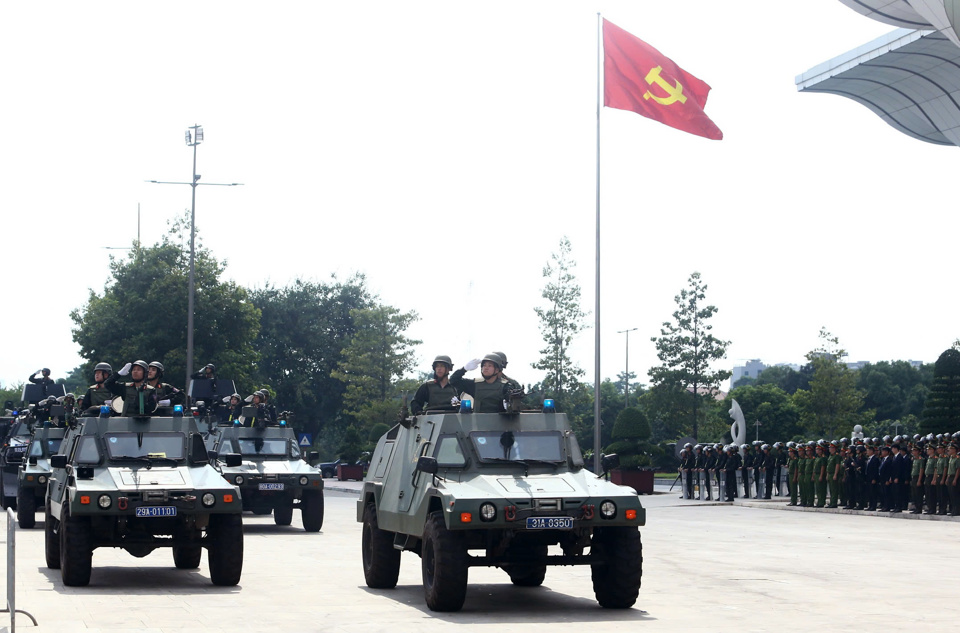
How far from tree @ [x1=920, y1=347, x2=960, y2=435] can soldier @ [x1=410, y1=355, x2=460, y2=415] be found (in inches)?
1338

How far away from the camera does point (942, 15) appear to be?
35.9 m

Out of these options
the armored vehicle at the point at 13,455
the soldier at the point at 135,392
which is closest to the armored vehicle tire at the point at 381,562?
the soldier at the point at 135,392

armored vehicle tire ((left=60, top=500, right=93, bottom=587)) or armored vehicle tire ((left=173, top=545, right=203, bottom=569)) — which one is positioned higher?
armored vehicle tire ((left=60, top=500, right=93, bottom=587))

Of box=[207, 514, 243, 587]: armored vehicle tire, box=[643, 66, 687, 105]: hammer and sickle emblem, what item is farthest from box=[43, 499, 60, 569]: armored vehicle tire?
box=[643, 66, 687, 105]: hammer and sickle emblem

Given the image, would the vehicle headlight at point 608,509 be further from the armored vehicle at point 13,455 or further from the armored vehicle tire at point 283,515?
the armored vehicle at point 13,455

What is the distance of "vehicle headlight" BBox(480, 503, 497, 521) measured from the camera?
39.5ft

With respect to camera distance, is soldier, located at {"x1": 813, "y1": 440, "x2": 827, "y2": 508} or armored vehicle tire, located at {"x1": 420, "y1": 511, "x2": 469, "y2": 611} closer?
armored vehicle tire, located at {"x1": 420, "y1": 511, "x2": 469, "y2": 611}

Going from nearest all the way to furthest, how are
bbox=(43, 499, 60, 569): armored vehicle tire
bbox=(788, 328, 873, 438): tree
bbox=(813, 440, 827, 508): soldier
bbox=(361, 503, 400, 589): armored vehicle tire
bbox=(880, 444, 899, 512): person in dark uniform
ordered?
bbox=(361, 503, 400, 589): armored vehicle tire → bbox=(43, 499, 60, 569): armored vehicle tire → bbox=(880, 444, 899, 512): person in dark uniform → bbox=(813, 440, 827, 508): soldier → bbox=(788, 328, 873, 438): tree

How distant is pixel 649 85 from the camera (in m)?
29.4

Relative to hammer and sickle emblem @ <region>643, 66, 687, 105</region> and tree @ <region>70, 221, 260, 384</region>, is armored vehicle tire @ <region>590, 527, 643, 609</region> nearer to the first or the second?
hammer and sickle emblem @ <region>643, 66, 687, 105</region>

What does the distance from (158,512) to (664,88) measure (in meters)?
18.0

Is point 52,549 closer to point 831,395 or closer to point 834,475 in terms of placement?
point 834,475

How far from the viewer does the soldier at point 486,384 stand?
14.4 meters

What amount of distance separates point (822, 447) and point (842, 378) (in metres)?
33.6
